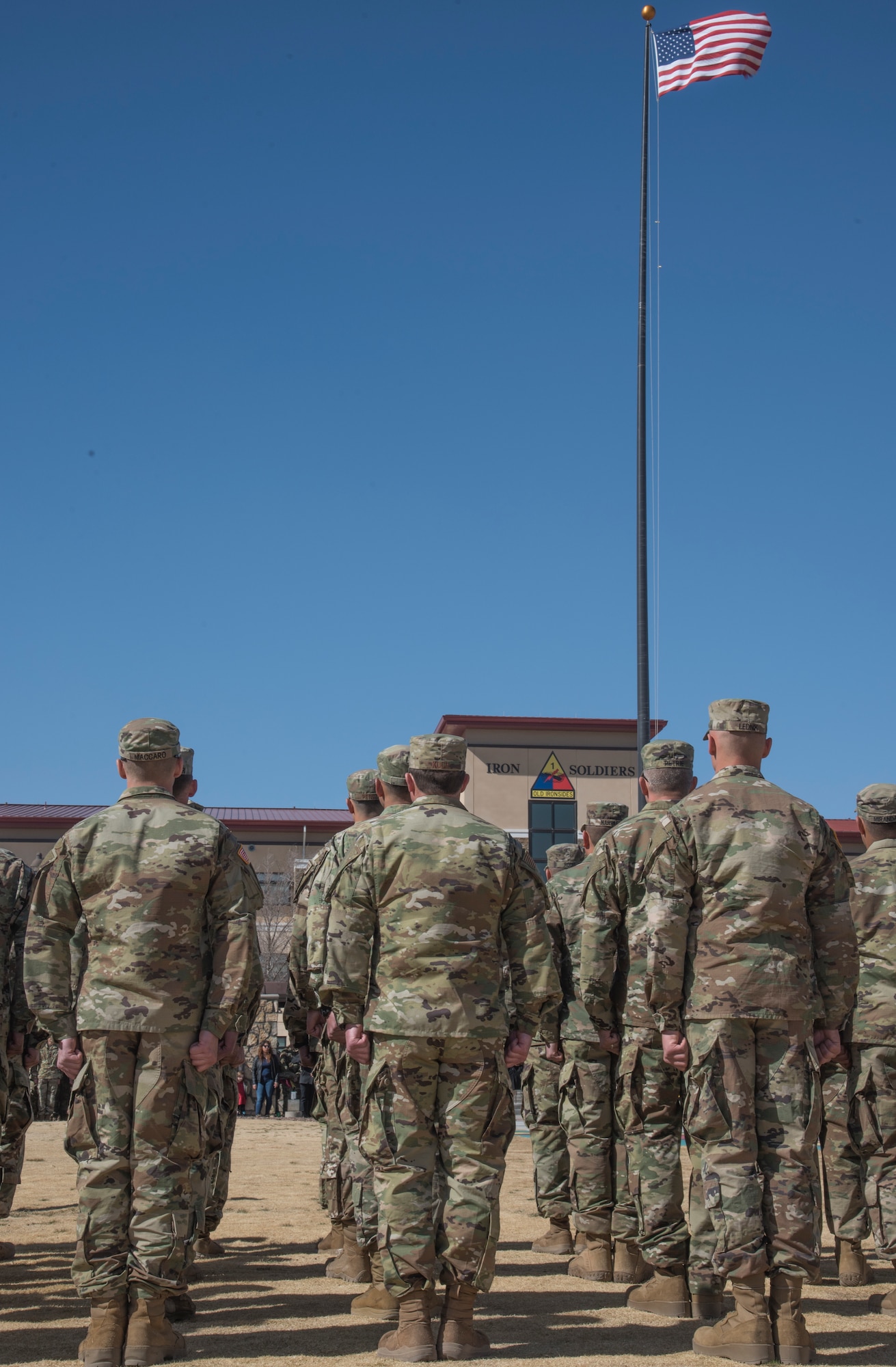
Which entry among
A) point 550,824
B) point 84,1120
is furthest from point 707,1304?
point 550,824

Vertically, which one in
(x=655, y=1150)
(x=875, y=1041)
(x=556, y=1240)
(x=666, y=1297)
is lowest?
(x=556, y=1240)

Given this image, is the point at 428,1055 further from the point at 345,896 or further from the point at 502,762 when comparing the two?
the point at 502,762

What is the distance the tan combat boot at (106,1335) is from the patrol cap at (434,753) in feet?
7.77

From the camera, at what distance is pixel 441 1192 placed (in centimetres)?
500

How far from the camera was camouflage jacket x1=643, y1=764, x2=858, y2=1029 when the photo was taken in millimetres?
5102

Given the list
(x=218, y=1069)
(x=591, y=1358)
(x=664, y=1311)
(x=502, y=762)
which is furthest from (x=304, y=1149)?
(x=502, y=762)

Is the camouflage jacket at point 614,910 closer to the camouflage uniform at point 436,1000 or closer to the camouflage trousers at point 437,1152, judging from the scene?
the camouflage uniform at point 436,1000

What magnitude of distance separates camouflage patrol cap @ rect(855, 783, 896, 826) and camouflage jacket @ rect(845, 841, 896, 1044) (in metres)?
0.12

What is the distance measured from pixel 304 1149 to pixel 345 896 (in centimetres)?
1021

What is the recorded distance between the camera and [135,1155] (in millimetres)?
4898

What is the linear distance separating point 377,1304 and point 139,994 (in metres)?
1.90

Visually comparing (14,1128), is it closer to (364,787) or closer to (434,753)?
(364,787)

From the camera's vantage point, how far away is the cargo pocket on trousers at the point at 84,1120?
16.2ft

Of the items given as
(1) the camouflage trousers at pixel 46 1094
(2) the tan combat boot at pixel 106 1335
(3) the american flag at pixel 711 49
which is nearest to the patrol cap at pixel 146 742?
(2) the tan combat boot at pixel 106 1335
